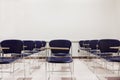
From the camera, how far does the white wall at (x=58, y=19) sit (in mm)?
7793

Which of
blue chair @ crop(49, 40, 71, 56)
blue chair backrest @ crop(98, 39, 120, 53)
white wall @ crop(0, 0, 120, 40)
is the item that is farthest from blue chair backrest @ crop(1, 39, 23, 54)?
white wall @ crop(0, 0, 120, 40)

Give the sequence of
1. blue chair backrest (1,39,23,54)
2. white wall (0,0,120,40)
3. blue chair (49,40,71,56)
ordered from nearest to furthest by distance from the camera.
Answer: blue chair backrest (1,39,23,54) → blue chair (49,40,71,56) → white wall (0,0,120,40)

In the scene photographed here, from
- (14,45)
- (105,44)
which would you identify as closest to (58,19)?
(105,44)

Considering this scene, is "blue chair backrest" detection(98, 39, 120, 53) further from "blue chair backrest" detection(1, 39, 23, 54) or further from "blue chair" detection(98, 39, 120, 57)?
"blue chair backrest" detection(1, 39, 23, 54)

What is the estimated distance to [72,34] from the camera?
25.6 ft

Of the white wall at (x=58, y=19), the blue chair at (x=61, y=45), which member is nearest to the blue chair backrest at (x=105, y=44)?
the blue chair at (x=61, y=45)

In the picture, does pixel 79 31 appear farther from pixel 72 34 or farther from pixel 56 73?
pixel 56 73

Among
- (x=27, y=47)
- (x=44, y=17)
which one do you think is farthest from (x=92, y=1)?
(x=27, y=47)

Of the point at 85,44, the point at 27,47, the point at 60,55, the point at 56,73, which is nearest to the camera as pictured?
the point at 60,55

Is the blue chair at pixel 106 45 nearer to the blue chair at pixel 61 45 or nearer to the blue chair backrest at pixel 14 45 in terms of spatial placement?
the blue chair at pixel 61 45

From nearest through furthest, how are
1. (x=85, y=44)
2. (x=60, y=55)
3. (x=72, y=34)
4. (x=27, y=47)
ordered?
(x=60, y=55) → (x=27, y=47) → (x=85, y=44) → (x=72, y=34)

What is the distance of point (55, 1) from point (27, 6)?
3.84 ft

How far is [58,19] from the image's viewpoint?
7.83 meters

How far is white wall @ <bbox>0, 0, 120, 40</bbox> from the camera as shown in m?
7.79
